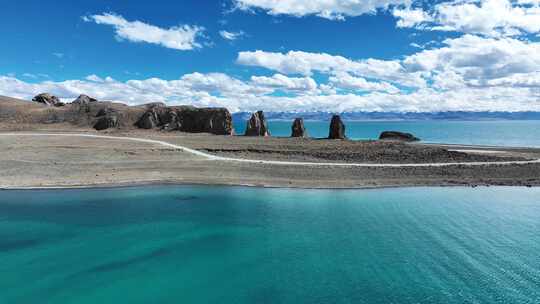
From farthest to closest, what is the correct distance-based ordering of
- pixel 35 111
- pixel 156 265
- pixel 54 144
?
pixel 35 111 < pixel 54 144 < pixel 156 265

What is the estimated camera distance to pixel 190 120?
90688mm

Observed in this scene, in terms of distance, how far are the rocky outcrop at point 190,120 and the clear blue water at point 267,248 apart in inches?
2054

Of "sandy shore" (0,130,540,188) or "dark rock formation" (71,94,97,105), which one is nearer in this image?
"sandy shore" (0,130,540,188)

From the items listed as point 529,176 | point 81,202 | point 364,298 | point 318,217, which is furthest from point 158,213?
point 529,176

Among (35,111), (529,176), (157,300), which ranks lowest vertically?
(157,300)

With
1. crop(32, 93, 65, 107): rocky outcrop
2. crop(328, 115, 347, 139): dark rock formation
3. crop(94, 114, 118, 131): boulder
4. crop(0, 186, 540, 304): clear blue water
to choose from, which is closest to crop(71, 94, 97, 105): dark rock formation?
crop(32, 93, 65, 107): rocky outcrop

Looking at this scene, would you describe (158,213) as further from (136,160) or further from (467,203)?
(467,203)

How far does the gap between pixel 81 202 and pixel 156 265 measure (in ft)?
53.9

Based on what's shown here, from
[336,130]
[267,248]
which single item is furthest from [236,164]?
[336,130]

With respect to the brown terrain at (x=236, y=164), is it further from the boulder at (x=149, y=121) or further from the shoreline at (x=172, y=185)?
the boulder at (x=149, y=121)

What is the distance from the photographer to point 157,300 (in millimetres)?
17312

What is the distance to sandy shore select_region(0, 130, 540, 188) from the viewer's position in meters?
42.5

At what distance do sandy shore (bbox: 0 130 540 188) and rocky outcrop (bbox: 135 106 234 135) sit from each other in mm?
26111

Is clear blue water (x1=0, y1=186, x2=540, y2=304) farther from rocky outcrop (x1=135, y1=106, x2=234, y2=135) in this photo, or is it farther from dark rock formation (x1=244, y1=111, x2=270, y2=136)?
rocky outcrop (x1=135, y1=106, x2=234, y2=135)
